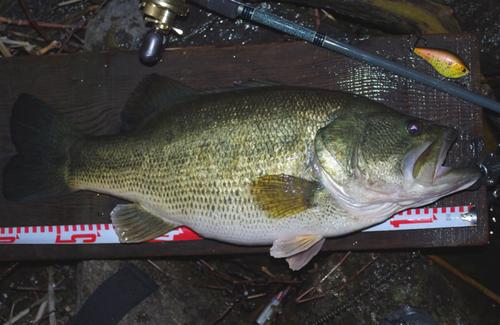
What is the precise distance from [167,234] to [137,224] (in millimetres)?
321

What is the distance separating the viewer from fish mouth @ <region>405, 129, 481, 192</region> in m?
1.88

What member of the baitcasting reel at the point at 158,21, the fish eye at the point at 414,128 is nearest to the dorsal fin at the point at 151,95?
the baitcasting reel at the point at 158,21

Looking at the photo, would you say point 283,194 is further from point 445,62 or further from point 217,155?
point 445,62

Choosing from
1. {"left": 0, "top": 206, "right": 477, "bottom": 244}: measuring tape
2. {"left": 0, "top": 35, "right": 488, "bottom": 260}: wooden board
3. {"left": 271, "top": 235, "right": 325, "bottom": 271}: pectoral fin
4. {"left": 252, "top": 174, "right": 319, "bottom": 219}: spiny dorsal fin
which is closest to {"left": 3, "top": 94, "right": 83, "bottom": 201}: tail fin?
{"left": 0, "top": 35, "right": 488, "bottom": 260}: wooden board

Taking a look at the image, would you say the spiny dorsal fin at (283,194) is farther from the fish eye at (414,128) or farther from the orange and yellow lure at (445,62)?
the orange and yellow lure at (445,62)

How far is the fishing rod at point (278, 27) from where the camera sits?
2320 mm

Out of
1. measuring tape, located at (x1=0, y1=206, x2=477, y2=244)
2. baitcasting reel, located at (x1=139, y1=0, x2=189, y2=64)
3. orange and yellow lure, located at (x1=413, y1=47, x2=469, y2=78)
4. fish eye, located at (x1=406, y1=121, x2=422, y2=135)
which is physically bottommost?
measuring tape, located at (x1=0, y1=206, x2=477, y2=244)

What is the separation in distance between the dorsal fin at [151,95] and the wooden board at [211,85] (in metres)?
0.31

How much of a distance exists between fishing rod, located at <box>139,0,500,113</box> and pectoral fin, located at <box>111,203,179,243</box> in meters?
1.07

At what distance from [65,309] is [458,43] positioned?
379 cm

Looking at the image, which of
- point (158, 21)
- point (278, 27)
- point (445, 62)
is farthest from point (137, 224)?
point (445, 62)

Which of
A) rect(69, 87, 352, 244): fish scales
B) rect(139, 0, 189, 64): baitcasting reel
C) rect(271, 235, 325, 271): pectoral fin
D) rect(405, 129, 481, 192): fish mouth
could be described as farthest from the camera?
rect(139, 0, 189, 64): baitcasting reel

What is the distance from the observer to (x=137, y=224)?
7.72ft

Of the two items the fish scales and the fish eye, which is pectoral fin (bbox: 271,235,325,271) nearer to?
the fish scales
